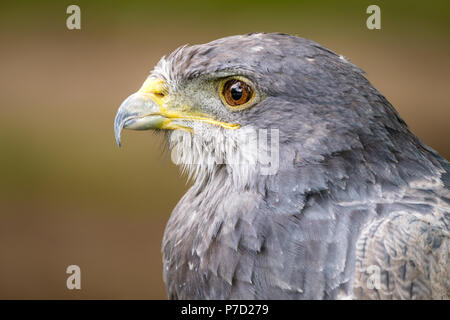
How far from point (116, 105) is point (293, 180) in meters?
3.76

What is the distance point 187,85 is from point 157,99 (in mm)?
160

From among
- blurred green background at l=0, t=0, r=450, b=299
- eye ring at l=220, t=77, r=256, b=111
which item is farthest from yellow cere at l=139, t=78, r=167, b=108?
blurred green background at l=0, t=0, r=450, b=299

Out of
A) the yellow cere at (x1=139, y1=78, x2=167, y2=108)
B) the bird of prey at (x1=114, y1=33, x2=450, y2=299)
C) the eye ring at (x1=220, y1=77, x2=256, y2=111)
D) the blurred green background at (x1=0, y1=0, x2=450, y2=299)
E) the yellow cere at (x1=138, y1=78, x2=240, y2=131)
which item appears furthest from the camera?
the blurred green background at (x1=0, y1=0, x2=450, y2=299)

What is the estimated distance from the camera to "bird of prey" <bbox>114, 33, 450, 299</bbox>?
Result: 2.30m

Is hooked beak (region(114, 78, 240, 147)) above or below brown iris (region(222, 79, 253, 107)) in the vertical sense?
below

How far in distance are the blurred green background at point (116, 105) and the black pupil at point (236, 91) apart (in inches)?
134

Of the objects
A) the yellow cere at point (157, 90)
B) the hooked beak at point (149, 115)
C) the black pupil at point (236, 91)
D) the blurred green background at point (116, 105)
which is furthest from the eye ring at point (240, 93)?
the blurred green background at point (116, 105)

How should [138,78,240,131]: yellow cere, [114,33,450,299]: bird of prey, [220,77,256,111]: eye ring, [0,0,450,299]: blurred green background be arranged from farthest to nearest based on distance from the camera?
[0,0,450,299]: blurred green background → [138,78,240,131]: yellow cere → [220,77,256,111]: eye ring → [114,33,450,299]: bird of prey

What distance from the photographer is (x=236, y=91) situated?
8.64 ft

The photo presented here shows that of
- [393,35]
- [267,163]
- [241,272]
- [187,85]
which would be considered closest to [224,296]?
[241,272]

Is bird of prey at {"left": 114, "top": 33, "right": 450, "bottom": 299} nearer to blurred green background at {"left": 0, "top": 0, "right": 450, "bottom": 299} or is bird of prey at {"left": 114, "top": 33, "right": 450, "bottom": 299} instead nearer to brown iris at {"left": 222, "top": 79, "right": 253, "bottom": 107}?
brown iris at {"left": 222, "top": 79, "right": 253, "bottom": 107}

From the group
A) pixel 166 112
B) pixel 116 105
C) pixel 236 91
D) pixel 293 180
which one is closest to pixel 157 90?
pixel 166 112

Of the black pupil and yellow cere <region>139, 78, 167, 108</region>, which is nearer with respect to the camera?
the black pupil
